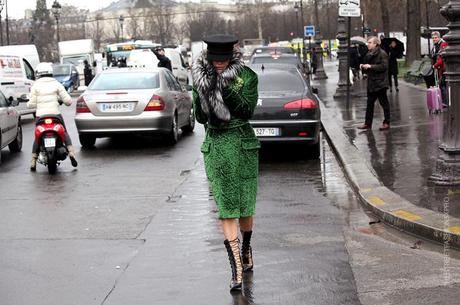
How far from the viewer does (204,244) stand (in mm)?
7426

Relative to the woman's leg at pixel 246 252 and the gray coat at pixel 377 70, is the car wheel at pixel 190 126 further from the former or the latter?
the woman's leg at pixel 246 252

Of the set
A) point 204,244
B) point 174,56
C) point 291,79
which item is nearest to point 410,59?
point 174,56

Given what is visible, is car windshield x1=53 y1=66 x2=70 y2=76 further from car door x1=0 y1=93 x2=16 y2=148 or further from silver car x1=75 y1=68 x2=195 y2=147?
car door x1=0 y1=93 x2=16 y2=148

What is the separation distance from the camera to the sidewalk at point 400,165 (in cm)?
760

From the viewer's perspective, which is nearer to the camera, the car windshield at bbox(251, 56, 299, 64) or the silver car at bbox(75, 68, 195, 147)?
the silver car at bbox(75, 68, 195, 147)

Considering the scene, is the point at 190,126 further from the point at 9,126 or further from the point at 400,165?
the point at 400,165

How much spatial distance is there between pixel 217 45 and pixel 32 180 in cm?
663

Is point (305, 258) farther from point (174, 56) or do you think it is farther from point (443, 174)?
point (174, 56)

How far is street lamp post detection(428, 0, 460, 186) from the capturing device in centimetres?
898

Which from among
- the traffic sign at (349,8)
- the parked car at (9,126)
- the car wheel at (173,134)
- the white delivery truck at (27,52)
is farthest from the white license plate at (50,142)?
the white delivery truck at (27,52)

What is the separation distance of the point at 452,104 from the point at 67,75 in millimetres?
36218

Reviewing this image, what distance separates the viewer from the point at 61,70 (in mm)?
44031

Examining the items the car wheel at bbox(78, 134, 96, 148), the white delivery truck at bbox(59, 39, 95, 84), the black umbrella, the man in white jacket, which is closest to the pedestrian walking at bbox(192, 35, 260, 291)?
the man in white jacket

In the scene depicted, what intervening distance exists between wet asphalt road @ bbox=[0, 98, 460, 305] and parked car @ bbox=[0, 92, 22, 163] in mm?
2523
